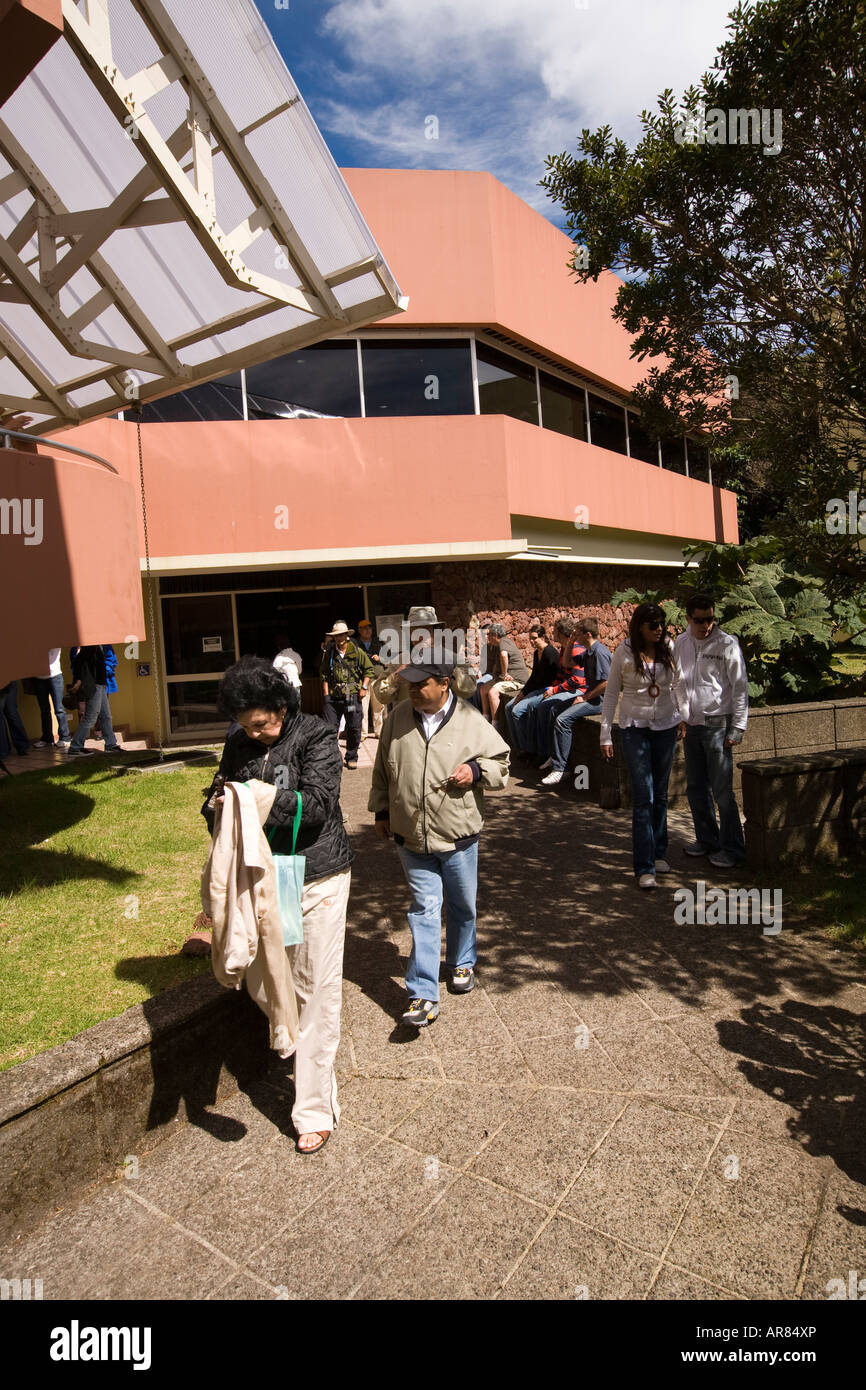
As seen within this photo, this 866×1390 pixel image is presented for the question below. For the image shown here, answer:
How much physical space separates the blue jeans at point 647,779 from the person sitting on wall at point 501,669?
18.1 ft

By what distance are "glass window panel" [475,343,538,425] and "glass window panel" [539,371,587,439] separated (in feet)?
1.34

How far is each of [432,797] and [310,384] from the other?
35.3 ft

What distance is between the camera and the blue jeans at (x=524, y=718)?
9.68 meters

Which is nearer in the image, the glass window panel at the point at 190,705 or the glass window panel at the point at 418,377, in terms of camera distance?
the glass window panel at the point at 418,377

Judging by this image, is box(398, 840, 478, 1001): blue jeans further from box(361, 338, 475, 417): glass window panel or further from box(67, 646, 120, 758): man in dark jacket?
box(361, 338, 475, 417): glass window panel

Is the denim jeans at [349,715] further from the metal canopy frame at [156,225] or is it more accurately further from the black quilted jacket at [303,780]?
the black quilted jacket at [303,780]

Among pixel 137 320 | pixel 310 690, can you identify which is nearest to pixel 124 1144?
pixel 137 320

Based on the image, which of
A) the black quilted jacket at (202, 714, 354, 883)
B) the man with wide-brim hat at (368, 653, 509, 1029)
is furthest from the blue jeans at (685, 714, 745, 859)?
the black quilted jacket at (202, 714, 354, 883)

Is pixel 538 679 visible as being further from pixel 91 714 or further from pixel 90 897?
pixel 90 897

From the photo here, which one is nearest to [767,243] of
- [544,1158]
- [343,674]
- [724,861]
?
[724,861]

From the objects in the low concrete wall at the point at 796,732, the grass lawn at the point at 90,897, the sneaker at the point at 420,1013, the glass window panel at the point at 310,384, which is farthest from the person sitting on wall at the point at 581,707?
the glass window panel at the point at 310,384

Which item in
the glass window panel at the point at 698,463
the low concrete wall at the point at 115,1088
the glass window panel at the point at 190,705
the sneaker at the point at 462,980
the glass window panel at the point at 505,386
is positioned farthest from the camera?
the glass window panel at the point at 698,463

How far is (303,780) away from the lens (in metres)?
3.25

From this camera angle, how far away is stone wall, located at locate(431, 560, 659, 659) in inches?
547
